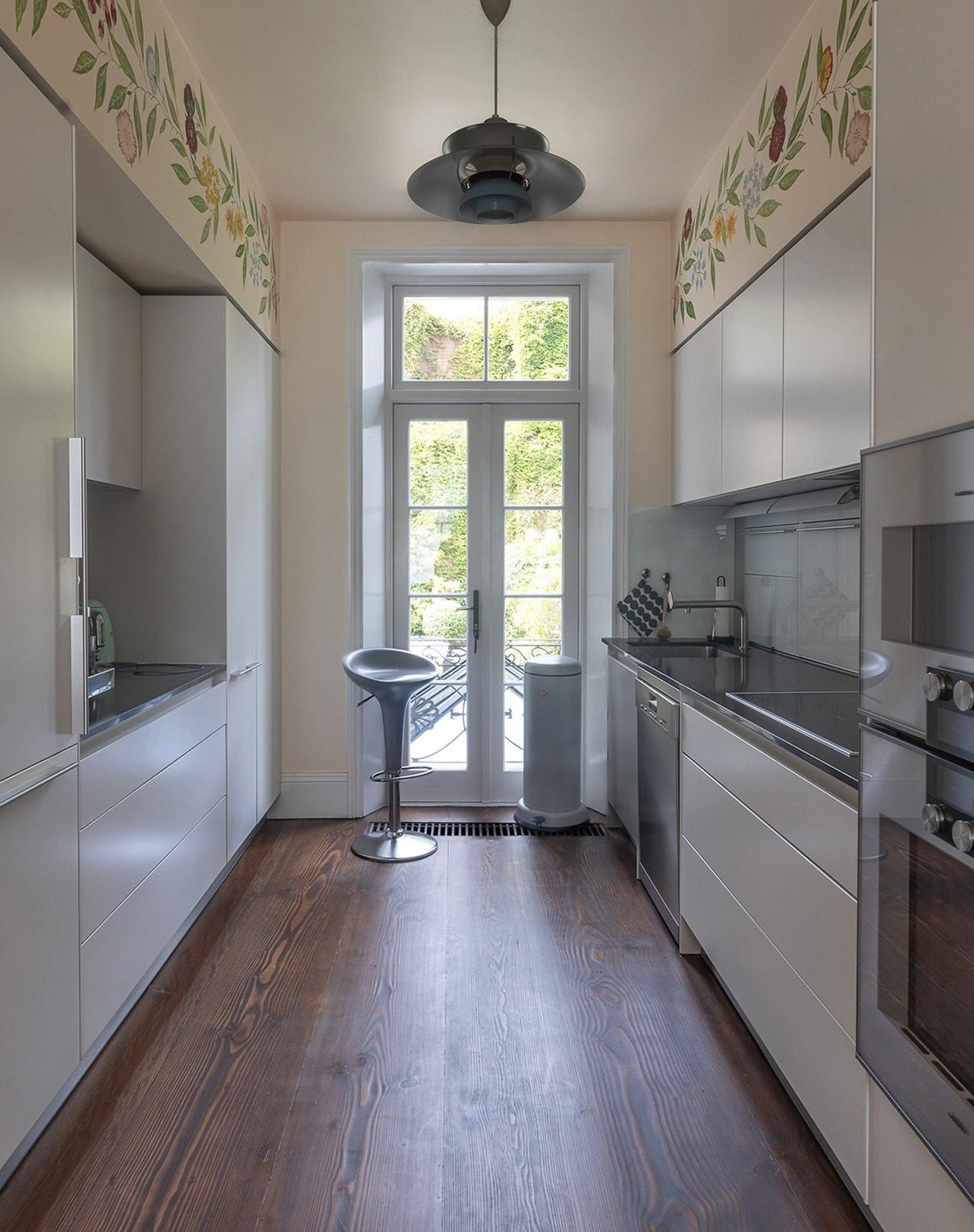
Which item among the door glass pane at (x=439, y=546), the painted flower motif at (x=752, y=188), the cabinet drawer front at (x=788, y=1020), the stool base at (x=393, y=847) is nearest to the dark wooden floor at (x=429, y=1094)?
the cabinet drawer front at (x=788, y=1020)

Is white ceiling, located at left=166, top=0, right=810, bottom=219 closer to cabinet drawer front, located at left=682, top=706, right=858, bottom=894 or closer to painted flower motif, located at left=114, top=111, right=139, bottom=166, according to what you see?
painted flower motif, located at left=114, top=111, right=139, bottom=166

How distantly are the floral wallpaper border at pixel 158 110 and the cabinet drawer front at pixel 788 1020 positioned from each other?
2371mm

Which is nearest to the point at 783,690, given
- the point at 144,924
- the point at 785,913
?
the point at 785,913

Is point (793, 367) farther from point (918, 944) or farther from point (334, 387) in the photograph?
point (334, 387)

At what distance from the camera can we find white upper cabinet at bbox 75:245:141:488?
8.18 feet

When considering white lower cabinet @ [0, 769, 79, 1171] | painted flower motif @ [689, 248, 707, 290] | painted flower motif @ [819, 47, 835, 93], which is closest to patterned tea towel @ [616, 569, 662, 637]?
painted flower motif @ [689, 248, 707, 290]

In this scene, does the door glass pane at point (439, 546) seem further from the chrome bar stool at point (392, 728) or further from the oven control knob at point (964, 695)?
the oven control knob at point (964, 695)

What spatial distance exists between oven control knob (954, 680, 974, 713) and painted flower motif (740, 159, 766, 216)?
2.11m

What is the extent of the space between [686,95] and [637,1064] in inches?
114

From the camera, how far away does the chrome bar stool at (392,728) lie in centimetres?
348

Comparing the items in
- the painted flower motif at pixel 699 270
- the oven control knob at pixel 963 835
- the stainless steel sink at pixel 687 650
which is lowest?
A: the oven control knob at pixel 963 835

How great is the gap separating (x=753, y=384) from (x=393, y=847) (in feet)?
7.44

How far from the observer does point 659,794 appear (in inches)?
112

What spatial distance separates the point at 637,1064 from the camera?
6.68 ft
